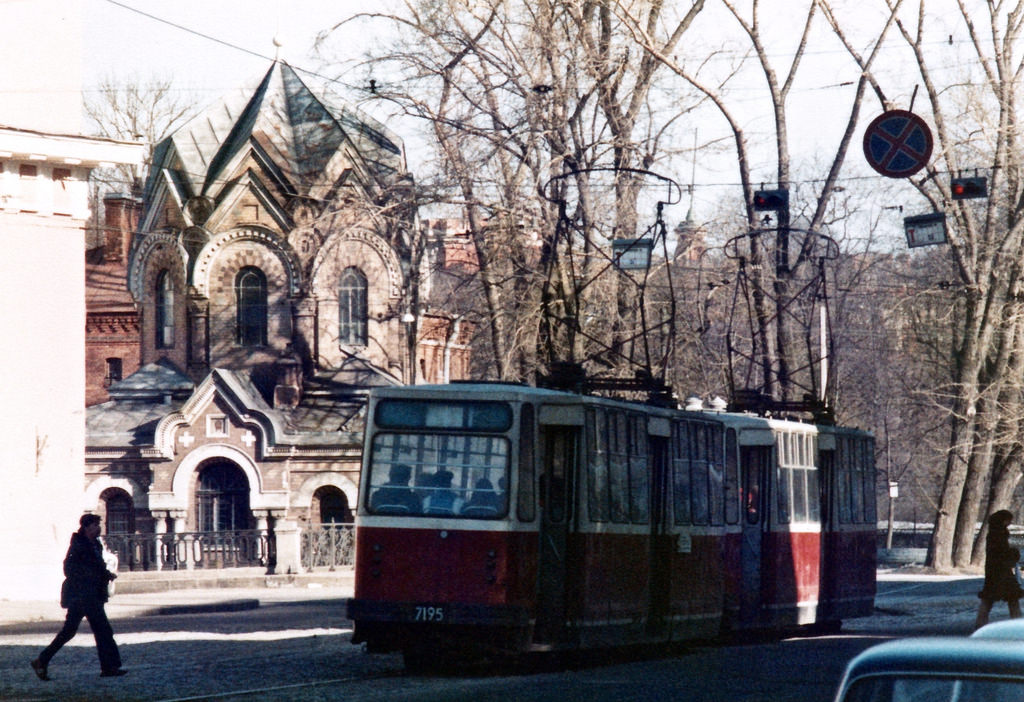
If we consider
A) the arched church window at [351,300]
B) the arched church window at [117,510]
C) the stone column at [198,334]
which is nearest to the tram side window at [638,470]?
the arched church window at [351,300]

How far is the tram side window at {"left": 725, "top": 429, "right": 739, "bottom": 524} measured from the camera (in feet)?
65.4

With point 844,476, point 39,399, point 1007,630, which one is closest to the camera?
point 1007,630

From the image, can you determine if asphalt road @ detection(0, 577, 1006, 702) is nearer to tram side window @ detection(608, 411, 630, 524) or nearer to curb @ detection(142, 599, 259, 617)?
tram side window @ detection(608, 411, 630, 524)

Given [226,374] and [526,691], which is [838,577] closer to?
[526,691]

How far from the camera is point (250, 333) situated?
53.7 metres

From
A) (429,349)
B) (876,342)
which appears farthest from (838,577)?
(876,342)

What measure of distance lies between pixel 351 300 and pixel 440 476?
38891 mm

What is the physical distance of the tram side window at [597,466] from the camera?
15.6 m

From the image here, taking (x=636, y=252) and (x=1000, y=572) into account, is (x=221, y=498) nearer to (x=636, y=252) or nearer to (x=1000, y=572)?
(x=636, y=252)

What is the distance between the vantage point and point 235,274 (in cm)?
5303

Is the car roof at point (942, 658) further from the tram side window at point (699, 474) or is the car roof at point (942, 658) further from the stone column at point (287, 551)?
the stone column at point (287, 551)

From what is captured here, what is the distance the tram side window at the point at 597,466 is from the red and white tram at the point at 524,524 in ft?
0.07

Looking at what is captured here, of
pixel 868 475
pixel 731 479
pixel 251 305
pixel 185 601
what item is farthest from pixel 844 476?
pixel 251 305

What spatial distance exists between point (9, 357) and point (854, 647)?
16131mm
